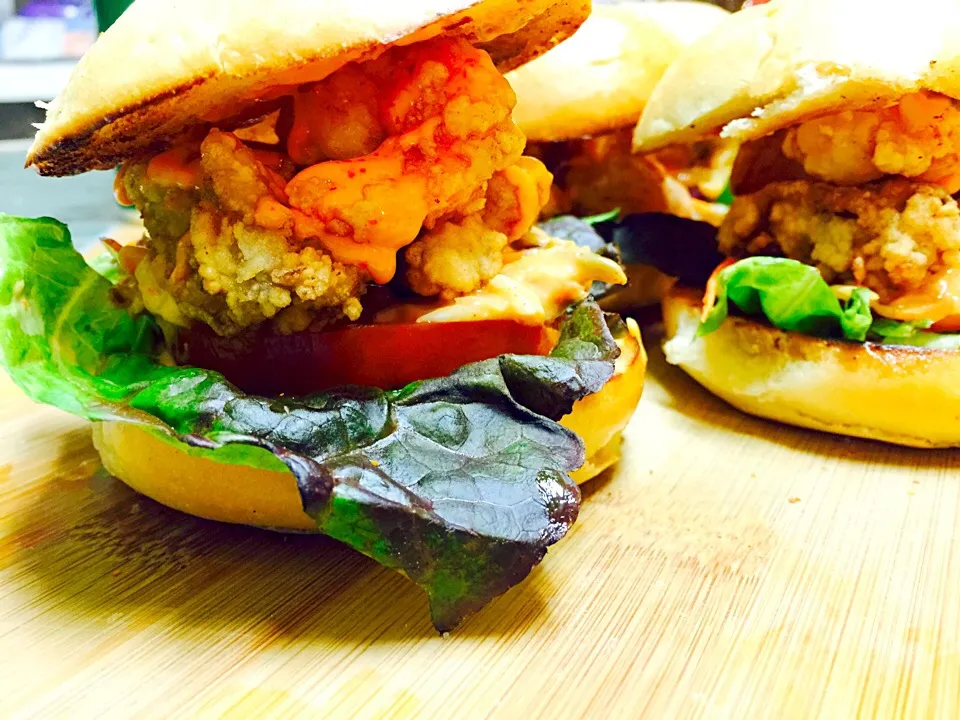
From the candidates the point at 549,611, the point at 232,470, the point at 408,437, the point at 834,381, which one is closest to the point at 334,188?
the point at 408,437

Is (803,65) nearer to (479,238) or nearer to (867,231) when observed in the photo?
(867,231)

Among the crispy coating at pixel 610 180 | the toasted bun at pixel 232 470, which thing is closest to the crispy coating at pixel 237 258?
the toasted bun at pixel 232 470

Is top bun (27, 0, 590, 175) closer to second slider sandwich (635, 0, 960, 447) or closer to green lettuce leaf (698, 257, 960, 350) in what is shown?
second slider sandwich (635, 0, 960, 447)

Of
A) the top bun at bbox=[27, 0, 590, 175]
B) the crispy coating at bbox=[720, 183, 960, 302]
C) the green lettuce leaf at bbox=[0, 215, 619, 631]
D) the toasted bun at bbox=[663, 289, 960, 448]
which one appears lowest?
the toasted bun at bbox=[663, 289, 960, 448]

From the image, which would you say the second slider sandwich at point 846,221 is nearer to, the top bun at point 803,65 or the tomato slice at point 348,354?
the top bun at point 803,65

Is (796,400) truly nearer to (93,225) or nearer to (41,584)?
(41,584)

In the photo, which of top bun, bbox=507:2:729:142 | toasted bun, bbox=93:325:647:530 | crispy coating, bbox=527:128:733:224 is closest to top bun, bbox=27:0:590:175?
toasted bun, bbox=93:325:647:530

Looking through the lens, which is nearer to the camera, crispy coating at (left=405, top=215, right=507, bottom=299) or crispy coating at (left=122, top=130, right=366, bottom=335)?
crispy coating at (left=122, top=130, right=366, bottom=335)
